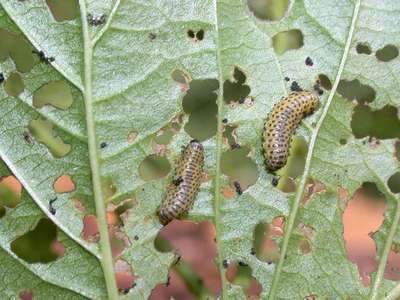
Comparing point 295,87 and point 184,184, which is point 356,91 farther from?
point 184,184

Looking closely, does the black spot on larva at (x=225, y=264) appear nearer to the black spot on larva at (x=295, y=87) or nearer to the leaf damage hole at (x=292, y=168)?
the leaf damage hole at (x=292, y=168)

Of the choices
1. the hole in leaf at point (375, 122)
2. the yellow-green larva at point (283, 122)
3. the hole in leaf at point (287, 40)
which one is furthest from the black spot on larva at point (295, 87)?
the hole in leaf at point (375, 122)

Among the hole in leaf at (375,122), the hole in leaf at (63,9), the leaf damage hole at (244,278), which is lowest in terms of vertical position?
the leaf damage hole at (244,278)

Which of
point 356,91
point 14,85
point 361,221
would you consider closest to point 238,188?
point 356,91

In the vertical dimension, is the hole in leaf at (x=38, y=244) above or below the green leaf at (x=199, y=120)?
below

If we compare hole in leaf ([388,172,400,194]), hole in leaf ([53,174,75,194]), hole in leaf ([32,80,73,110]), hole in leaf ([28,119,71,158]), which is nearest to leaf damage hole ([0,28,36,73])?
hole in leaf ([32,80,73,110])
